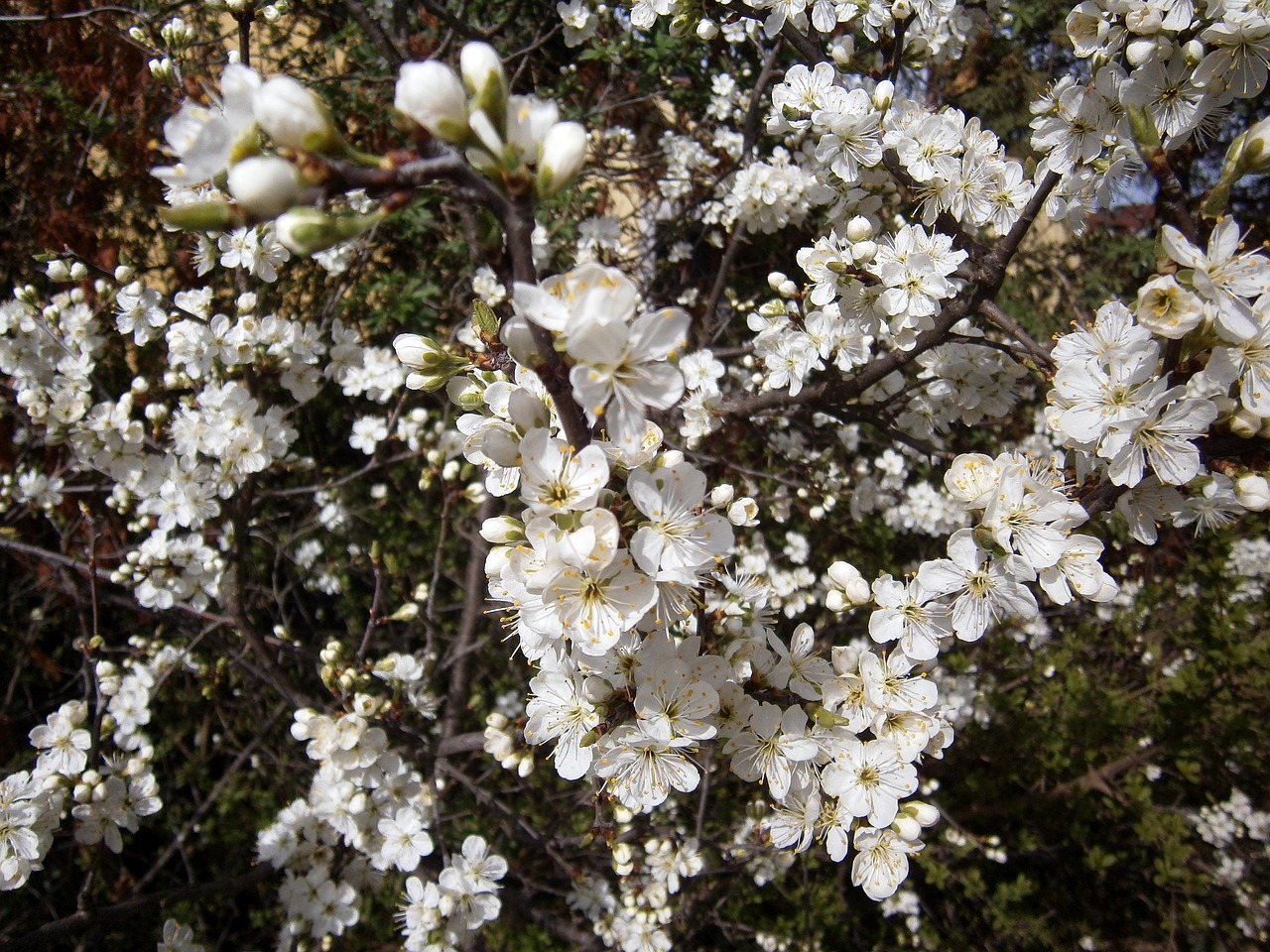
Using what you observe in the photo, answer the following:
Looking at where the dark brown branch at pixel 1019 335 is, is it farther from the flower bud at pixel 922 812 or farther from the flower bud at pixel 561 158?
the flower bud at pixel 561 158

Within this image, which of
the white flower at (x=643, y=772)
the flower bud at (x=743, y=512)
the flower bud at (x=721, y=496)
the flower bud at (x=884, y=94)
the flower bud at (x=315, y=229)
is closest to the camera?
the flower bud at (x=315, y=229)

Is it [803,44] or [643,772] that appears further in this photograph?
[803,44]

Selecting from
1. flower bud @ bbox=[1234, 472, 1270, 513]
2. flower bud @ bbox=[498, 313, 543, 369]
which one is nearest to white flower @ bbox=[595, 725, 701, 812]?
flower bud @ bbox=[498, 313, 543, 369]

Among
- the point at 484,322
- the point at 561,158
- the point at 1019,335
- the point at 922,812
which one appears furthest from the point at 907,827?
the point at 561,158

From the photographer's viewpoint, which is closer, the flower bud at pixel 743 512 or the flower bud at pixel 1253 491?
the flower bud at pixel 1253 491

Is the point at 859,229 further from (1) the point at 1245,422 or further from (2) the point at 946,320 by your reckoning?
(1) the point at 1245,422

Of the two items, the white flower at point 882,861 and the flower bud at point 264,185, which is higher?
the flower bud at point 264,185

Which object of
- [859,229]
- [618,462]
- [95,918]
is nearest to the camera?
[618,462]

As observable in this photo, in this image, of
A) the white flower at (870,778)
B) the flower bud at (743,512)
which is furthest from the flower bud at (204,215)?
the white flower at (870,778)
